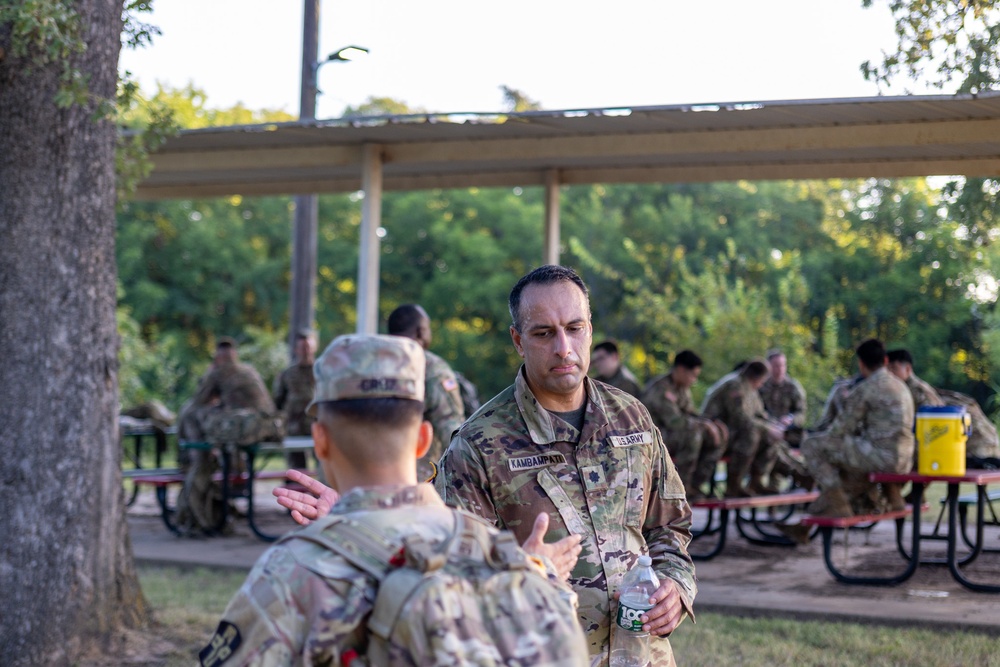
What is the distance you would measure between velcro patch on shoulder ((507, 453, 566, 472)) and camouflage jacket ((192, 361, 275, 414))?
890 centimetres

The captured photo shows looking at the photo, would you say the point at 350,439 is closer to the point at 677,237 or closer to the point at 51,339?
the point at 51,339

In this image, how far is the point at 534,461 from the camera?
132 inches

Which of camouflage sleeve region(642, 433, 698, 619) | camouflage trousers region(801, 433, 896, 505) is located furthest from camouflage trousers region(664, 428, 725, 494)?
camouflage sleeve region(642, 433, 698, 619)

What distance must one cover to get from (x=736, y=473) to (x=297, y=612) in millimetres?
10062

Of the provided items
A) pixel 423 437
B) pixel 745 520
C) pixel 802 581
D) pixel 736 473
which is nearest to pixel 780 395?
pixel 745 520

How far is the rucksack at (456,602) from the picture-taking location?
2.00 m

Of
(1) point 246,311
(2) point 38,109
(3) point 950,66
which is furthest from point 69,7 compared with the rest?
(1) point 246,311

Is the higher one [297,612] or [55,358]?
[55,358]

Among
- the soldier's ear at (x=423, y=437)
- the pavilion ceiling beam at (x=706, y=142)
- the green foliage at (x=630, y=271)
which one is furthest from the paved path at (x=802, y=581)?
the green foliage at (x=630, y=271)

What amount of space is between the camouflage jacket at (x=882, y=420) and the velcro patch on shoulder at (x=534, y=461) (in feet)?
21.4

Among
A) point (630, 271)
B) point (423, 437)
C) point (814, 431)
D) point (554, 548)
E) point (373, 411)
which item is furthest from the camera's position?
point (630, 271)

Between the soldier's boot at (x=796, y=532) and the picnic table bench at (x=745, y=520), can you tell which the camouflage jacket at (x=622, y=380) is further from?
the soldier's boot at (x=796, y=532)

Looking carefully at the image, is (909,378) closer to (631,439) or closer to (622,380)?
(622,380)

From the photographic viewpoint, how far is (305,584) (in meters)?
2.04
